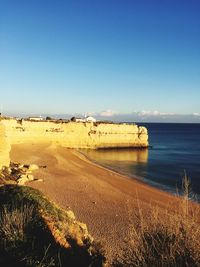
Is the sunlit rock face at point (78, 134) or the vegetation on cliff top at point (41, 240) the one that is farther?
the sunlit rock face at point (78, 134)

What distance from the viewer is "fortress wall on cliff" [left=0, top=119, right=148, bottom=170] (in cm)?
5988

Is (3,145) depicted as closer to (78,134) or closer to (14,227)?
(14,227)

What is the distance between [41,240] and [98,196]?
15372mm

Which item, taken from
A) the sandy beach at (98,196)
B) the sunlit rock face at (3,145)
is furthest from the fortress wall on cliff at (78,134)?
the sunlit rock face at (3,145)

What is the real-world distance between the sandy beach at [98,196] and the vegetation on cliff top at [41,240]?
0.96 meters

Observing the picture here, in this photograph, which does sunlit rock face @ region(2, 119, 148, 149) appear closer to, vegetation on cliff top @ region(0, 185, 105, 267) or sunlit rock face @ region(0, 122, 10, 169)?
sunlit rock face @ region(0, 122, 10, 169)

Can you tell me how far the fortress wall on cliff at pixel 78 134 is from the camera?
59875 mm

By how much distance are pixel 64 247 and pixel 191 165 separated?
143 ft

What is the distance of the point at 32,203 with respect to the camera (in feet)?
39.1

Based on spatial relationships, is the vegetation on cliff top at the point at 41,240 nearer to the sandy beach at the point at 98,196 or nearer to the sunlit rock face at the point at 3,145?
the sandy beach at the point at 98,196

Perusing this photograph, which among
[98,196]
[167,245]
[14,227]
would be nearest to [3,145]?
[98,196]

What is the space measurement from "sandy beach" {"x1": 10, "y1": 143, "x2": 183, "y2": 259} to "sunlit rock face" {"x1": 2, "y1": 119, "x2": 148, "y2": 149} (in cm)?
1865

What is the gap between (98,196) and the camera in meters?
24.8

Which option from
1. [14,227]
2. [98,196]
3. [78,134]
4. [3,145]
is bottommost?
[98,196]
